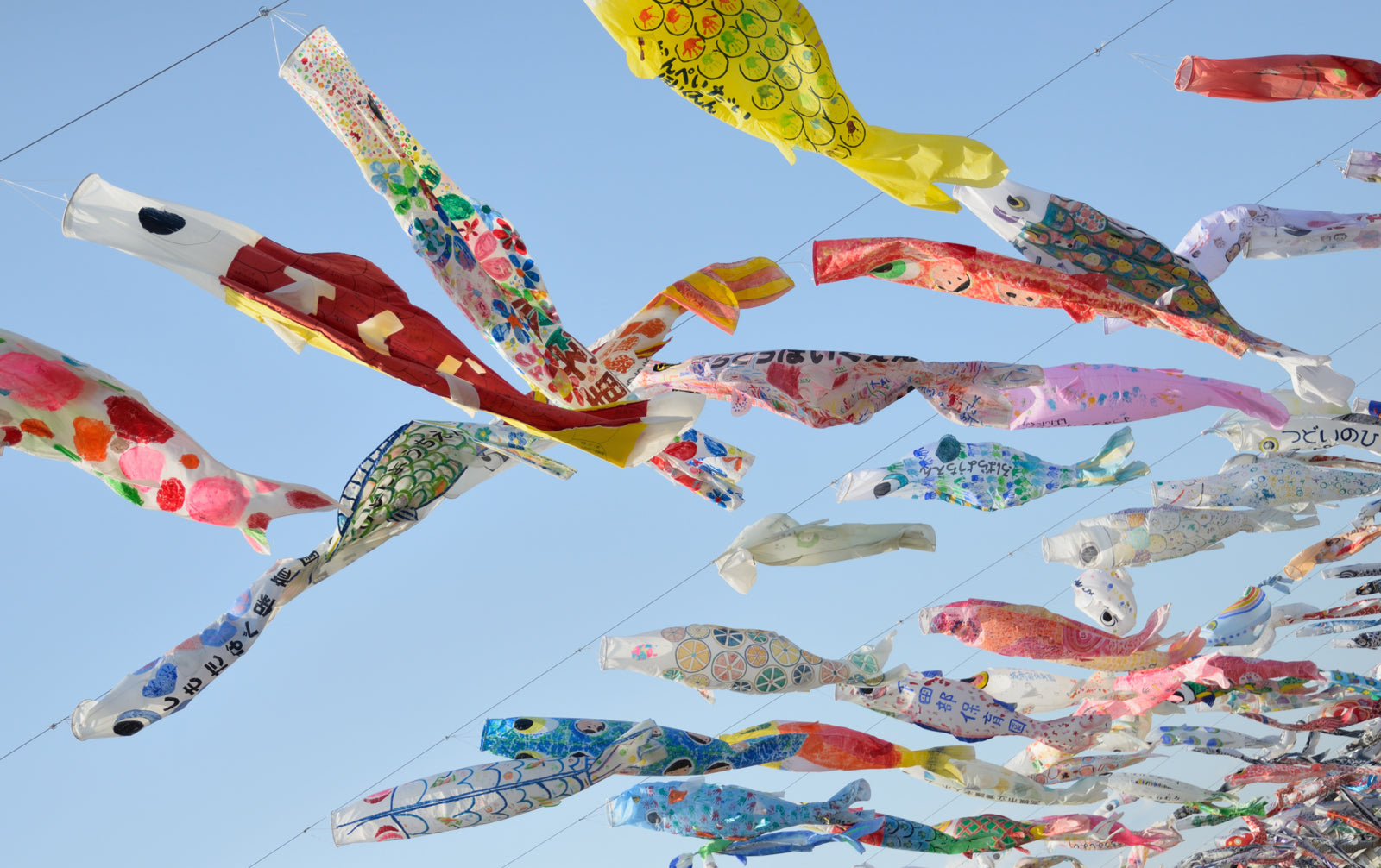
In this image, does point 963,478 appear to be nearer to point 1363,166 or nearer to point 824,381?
point 824,381

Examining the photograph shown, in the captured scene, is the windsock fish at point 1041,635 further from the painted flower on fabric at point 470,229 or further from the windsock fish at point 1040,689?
the painted flower on fabric at point 470,229

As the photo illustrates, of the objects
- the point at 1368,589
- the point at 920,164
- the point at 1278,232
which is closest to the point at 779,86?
the point at 920,164

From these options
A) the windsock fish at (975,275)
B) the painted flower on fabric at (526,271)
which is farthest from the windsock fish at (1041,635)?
the painted flower on fabric at (526,271)

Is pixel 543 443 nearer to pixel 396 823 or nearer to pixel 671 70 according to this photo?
pixel 671 70

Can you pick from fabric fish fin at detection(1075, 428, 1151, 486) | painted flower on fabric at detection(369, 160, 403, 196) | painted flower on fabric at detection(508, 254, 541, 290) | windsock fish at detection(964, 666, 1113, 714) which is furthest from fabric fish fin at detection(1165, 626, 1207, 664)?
painted flower on fabric at detection(369, 160, 403, 196)

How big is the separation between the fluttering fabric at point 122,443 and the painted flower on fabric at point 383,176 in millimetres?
1247

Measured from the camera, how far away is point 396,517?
495 centimetres

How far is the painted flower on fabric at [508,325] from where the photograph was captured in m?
4.55

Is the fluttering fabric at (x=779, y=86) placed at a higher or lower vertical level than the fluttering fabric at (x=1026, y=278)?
higher

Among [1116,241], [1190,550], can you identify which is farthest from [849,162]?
[1190,550]

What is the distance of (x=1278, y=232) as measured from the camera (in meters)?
6.95

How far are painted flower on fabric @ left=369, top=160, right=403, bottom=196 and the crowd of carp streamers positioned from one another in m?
0.01

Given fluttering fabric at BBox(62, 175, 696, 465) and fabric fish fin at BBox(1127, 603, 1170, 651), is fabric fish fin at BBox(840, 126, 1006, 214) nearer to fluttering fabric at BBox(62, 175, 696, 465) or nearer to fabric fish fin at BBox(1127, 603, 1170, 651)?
fluttering fabric at BBox(62, 175, 696, 465)

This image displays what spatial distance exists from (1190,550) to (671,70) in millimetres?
6120
